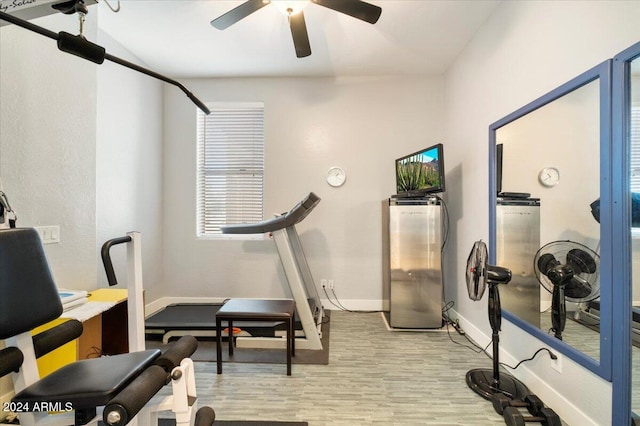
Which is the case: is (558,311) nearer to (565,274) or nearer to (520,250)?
(565,274)

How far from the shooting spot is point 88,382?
102 cm

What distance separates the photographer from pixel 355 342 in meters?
2.73

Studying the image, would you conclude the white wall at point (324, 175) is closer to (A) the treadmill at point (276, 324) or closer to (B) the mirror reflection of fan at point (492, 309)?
(A) the treadmill at point (276, 324)

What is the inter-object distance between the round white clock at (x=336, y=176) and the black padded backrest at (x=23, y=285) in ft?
9.42

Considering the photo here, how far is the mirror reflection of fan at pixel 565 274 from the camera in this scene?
1540mm

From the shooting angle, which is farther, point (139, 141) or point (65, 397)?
point (139, 141)

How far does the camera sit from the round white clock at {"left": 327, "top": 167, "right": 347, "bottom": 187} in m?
3.63

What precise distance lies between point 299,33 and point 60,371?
254 cm

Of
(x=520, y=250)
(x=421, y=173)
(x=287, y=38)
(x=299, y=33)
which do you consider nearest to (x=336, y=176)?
(x=421, y=173)

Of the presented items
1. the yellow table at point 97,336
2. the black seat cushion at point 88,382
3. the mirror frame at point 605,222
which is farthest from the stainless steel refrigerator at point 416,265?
the yellow table at point 97,336

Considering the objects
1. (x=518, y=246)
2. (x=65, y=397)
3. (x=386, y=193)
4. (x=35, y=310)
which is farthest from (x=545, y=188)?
(x=35, y=310)

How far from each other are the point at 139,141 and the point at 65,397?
3075 millimetres

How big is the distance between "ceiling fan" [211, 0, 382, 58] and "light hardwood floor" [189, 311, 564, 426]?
2695 mm

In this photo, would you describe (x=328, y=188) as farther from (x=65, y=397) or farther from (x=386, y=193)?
(x=65, y=397)
